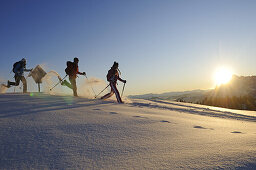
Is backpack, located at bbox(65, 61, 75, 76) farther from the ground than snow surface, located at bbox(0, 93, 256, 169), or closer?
farther from the ground

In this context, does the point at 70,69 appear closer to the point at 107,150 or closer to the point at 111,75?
the point at 111,75

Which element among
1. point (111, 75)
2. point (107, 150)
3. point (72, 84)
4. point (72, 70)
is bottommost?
point (107, 150)

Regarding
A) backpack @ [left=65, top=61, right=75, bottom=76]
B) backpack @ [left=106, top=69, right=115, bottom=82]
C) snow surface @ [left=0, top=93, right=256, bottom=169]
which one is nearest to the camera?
snow surface @ [left=0, top=93, right=256, bottom=169]

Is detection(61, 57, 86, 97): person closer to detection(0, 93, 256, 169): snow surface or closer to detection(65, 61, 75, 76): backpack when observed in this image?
detection(65, 61, 75, 76): backpack

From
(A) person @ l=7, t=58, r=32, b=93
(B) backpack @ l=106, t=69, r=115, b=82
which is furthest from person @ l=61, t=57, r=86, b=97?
(A) person @ l=7, t=58, r=32, b=93

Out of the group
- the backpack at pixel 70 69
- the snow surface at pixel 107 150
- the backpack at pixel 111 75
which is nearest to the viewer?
the snow surface at pixel 107 150

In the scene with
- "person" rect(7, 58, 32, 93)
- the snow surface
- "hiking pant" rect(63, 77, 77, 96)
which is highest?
"person" rect(7, 58, 32, 93)

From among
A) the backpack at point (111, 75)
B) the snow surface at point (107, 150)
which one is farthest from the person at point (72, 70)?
the snow surface at point (107, 150)

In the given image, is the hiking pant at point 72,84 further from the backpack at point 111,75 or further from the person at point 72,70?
the backpack at point 111,75

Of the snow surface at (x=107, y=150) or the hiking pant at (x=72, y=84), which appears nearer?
the snow surface at (x=107, y=150)

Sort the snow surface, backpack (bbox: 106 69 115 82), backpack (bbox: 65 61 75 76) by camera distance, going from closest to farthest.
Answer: the snow surface → backpack (bbox: 106 69 115 82) → backpack (bbox: 65 61 75 76)

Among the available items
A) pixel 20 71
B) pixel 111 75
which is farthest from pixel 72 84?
pixel 20 71

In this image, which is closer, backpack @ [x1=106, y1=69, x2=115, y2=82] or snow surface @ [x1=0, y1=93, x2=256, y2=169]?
snow surface @ [x1=0, y1=93, x2=256, y2=169]

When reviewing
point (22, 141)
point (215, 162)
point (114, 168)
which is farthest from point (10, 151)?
point (215, 162)
